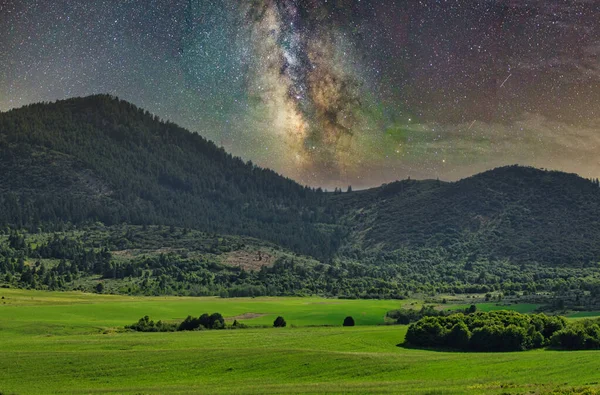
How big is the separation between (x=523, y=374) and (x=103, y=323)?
251 ft

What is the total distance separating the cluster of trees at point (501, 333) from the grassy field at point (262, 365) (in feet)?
15.6

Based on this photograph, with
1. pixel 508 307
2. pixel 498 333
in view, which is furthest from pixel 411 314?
pixel 498 333

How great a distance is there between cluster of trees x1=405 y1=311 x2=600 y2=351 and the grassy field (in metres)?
4.75

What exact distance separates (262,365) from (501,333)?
1205 inches

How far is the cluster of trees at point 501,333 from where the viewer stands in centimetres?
9106

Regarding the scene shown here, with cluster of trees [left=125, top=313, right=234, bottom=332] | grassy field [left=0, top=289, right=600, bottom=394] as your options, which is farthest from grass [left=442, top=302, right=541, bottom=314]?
cluster of trees [left=125, top=313, right=234, bottom=332]

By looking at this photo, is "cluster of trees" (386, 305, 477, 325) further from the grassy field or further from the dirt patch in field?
the grassy field

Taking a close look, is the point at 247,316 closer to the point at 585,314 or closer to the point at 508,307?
the point at 508,307

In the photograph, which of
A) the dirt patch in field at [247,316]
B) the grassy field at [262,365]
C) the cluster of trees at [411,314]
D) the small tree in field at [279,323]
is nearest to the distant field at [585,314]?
the cluster of trees at [411,314]

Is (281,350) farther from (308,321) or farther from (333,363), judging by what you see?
(308,321)

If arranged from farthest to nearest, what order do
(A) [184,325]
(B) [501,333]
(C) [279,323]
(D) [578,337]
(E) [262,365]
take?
(C) [279,323] < (A) [184,325] < (B) [501,333] < (D) [578,337] < (E) [262,365]

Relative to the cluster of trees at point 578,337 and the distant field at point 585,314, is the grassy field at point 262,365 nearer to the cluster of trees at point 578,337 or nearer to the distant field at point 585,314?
the cluster of trees at point 578,337

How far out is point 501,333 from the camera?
91500 mm

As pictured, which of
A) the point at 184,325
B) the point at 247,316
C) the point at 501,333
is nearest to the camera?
the point at 501,333
